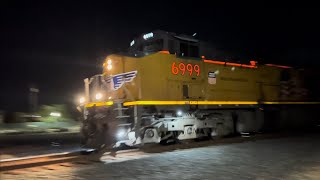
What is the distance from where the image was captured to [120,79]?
12.5 metres

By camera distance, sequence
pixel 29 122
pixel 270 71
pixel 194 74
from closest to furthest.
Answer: pixel 194 74 → pixel 270 71 → pixel 29 122

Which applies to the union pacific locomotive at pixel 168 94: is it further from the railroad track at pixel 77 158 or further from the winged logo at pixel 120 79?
the railroad track at pixel 77 158

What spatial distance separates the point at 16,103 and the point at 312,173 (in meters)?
34.1

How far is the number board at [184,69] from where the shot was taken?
1278 cm

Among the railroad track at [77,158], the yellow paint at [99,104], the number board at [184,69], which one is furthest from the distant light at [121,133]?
the number board at [184,69]

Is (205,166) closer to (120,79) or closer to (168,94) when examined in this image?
(168,94)

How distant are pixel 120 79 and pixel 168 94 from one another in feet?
5.21

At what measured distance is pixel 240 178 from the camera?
25.0ft

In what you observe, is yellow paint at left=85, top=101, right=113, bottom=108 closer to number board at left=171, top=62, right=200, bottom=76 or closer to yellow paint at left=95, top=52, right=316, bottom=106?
yellow paint at left=95, top=52, right=316, bottom=106

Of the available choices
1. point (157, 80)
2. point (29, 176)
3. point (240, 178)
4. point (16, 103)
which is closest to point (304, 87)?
point (157, 80)

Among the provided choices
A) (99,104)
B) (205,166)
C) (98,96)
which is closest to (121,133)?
(99,104)

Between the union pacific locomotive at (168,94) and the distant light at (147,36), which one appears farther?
the distant light at (147,36)

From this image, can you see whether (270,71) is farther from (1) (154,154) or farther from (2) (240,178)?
(2) (240,178)

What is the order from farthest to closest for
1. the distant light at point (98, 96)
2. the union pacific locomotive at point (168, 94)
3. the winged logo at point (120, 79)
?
1. the distant light at point (98, 96)
2. the winged logo at point (120, 79)
3. the union pacific locomotive at point (168, 94)
